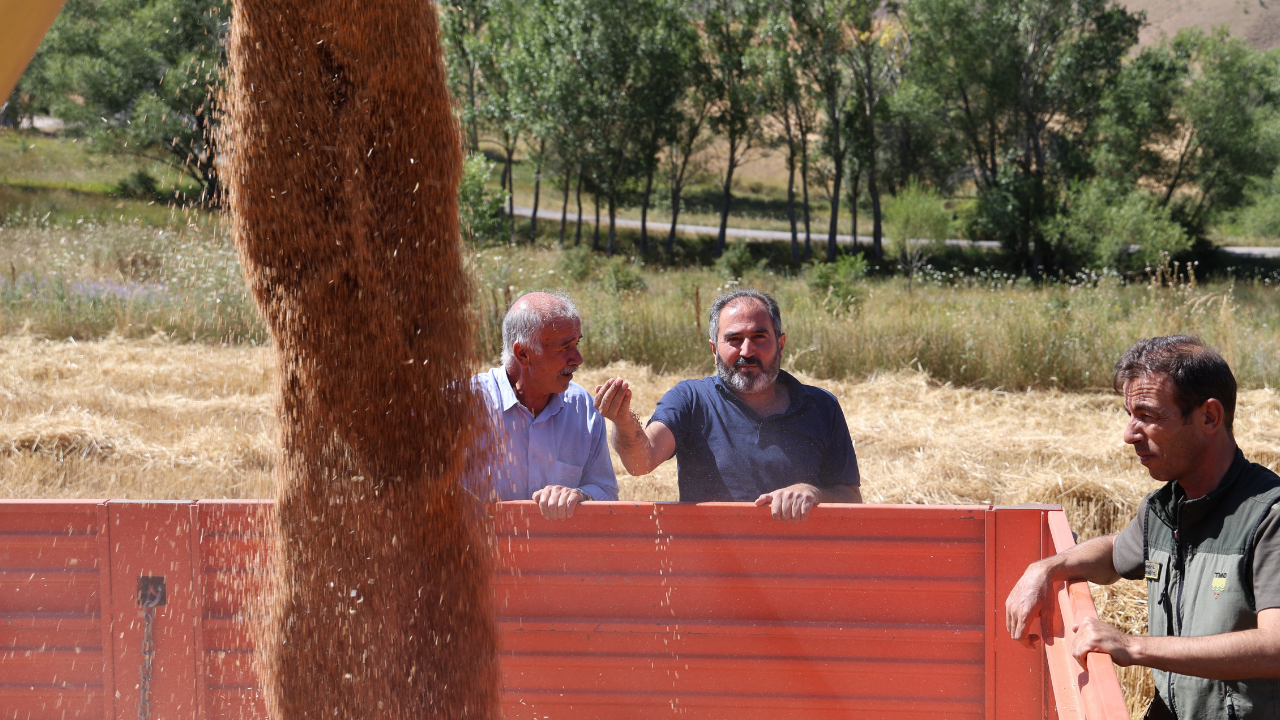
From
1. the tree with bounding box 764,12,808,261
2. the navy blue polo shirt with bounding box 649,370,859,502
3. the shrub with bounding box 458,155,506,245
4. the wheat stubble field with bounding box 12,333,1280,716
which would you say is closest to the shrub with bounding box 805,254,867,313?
the wheat stubble field with bounding box 12,333,1280,716

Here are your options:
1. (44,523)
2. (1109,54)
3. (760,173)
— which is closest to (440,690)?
(44,523)

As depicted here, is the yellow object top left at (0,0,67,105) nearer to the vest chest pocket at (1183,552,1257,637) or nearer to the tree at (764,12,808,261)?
the vest chest pocket at (1183,552,1257,637)

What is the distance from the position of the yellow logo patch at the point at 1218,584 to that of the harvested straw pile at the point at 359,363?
145cm

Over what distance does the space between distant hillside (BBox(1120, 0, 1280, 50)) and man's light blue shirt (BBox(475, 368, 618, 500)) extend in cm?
10485

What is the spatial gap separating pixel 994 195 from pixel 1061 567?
97.2 ft

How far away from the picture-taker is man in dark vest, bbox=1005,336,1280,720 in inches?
62.9

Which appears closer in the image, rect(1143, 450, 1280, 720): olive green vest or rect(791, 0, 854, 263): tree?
rect(1143, 450, 1280, 720): olive green vest

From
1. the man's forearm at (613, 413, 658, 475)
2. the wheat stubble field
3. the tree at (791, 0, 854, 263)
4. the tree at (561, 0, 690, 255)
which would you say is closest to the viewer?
the man's forearm at (613, 413, 658, 475)

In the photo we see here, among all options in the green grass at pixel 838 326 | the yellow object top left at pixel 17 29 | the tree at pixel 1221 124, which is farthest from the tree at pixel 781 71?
the yellow object top left at pixel 17 29

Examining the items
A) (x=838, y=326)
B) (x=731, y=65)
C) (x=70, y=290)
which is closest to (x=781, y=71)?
(x=731, y=65)

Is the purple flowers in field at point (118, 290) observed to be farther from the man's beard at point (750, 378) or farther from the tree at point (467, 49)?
the tree at point (467, 49)

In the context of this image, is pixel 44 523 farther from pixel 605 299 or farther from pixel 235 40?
pixel 605 299

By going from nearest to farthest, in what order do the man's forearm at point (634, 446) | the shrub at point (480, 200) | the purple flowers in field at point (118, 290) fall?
1. the man's forearm at point (634, 446)
2. the purple flowers in field at point (118, 290)
3. the shrub at point (480, 200)

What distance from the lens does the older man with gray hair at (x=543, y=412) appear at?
2621mm
